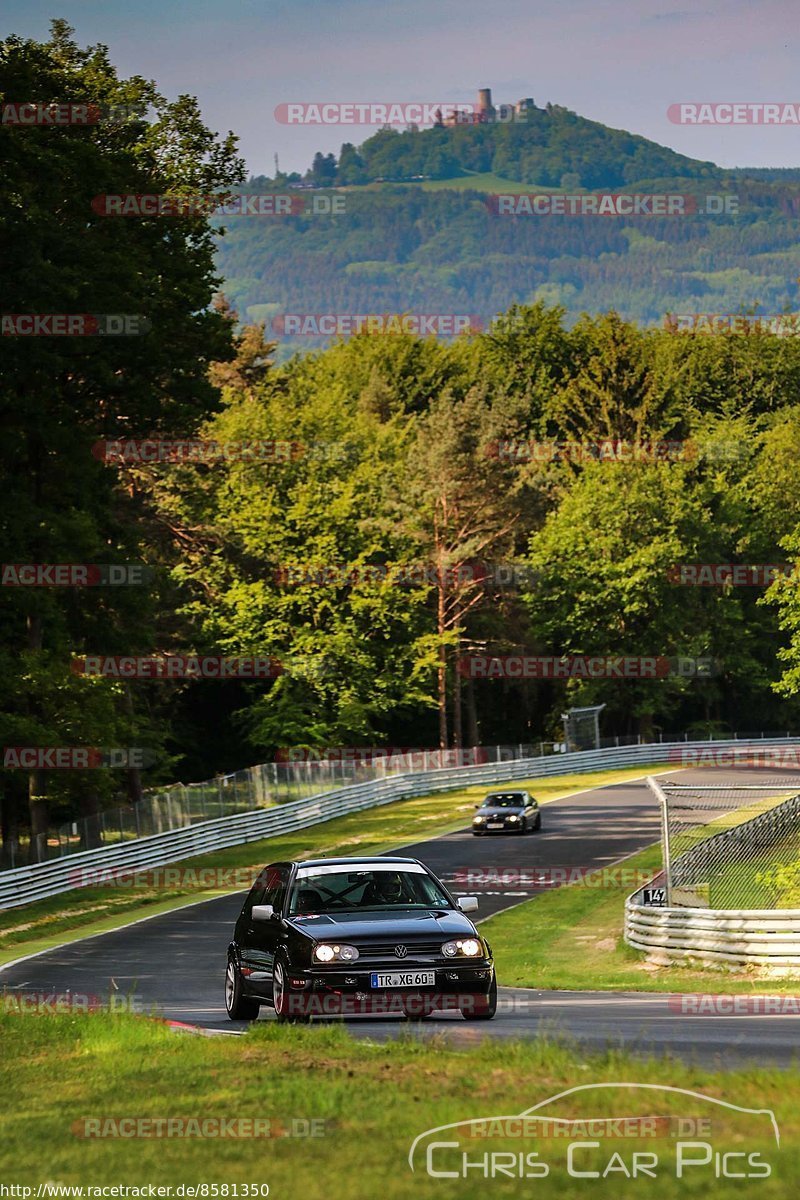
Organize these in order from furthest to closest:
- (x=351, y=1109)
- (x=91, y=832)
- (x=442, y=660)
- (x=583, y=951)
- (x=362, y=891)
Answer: (x=442, y=660) < (x=91, y=832) < (x=583, y=951) < (x=362, y=891) < (x=351, y=1109)

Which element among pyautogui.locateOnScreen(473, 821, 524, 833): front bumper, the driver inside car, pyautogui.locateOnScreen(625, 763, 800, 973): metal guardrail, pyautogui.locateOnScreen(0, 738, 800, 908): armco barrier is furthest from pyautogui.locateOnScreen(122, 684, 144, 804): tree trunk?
the driver inside car

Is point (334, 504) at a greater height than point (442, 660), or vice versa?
point (334, 504)

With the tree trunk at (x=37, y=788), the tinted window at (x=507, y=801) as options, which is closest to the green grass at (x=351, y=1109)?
the tree trunk at (x=37, y=788)

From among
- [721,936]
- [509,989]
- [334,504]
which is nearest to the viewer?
[509,989]

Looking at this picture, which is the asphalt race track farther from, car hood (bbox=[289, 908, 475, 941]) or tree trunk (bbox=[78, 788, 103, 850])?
tree trunk (bbox=[78, 788, 103, 850])

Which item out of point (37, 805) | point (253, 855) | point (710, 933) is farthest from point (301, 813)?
point (710, 933)

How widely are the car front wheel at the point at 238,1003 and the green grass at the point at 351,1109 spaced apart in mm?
3274

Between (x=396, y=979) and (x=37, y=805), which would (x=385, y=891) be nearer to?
(x=396, y=979)

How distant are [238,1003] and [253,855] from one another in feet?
101

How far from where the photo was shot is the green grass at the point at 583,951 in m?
21.8

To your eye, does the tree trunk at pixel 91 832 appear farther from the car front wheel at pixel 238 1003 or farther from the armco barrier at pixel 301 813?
the car front wheel at pixel 238 1003

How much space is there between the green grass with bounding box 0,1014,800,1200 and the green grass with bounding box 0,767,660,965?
17937 millimetres

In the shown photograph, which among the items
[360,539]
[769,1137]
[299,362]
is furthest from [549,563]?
[769,1137]

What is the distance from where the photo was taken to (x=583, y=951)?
27.5 m
